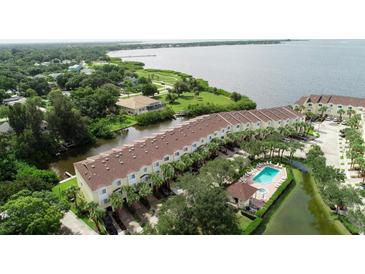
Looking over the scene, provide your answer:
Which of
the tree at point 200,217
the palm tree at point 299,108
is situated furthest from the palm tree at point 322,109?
the tree at point 200,217

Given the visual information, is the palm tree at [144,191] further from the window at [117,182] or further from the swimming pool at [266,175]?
the swimming pool at [266,175]

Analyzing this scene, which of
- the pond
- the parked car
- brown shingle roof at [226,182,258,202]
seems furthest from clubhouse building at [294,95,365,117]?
the parked car

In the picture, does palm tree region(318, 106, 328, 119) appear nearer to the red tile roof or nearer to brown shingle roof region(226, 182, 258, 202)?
the red tile roof

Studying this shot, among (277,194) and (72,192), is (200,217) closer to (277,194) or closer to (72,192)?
(277,194)

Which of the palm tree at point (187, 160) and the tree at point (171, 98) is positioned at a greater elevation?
the palm tree at point (187, 160)

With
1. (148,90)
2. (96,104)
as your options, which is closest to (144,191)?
(96,104)

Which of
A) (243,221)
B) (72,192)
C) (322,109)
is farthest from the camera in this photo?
(322,109)
